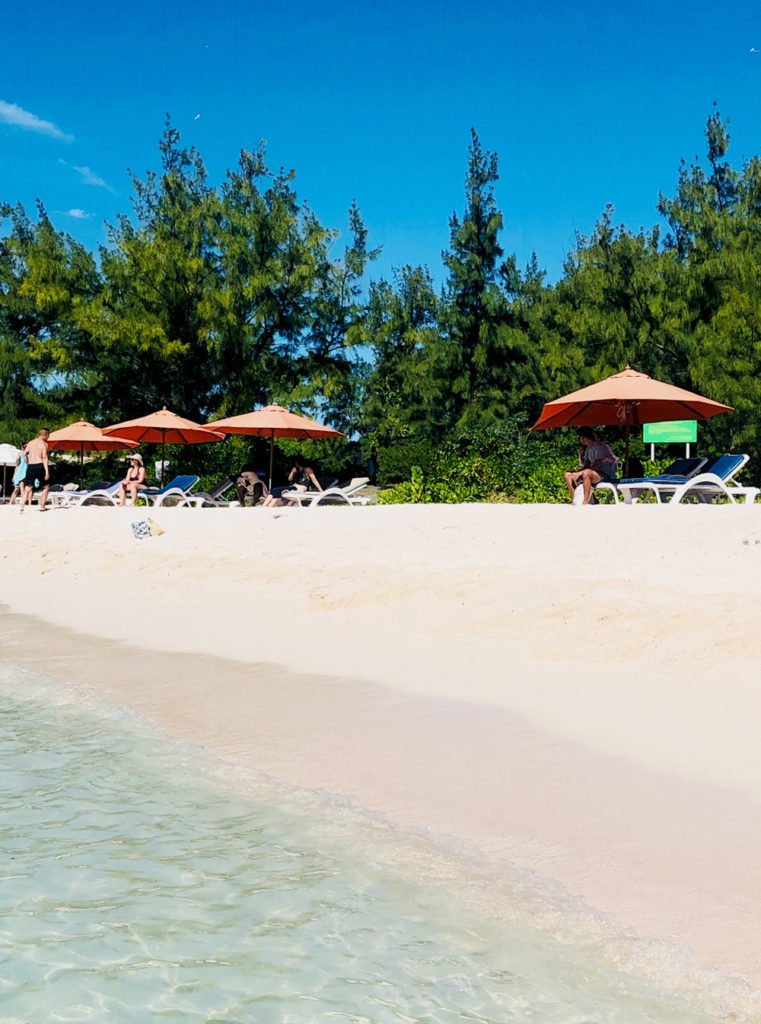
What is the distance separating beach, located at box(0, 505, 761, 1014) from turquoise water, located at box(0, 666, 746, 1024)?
297 millimetres

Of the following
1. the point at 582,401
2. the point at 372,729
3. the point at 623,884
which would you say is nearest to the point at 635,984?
the point at 623,884

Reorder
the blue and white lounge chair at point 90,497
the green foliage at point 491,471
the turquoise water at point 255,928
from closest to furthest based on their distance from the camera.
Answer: the turquoise water at point 255,928 → the green foliage at point 491,471 → the blue and white lounge chair at point 90,497

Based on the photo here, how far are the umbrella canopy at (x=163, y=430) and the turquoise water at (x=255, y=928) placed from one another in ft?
53.9

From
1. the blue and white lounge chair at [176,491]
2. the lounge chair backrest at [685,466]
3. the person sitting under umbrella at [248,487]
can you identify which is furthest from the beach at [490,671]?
the blue and white lounge chair at [176,491]

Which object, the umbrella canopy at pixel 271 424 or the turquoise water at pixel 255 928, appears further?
the umbrella canopy at pixel 271 424

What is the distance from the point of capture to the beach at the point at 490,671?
3523 mm

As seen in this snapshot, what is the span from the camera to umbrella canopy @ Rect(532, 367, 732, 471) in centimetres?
1438

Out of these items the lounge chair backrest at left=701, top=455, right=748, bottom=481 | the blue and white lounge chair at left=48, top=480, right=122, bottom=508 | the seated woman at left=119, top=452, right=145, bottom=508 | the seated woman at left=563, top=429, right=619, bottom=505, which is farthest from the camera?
the blue and white lounge chair at left=48, top=480, right=122, bottom=508

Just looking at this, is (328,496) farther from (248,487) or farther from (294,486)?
(248,487)

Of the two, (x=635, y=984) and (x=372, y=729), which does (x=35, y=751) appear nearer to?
(x=372, y=729)

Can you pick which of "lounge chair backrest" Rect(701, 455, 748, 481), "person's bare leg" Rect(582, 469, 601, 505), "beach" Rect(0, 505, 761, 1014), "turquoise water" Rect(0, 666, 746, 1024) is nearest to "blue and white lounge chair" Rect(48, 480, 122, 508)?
"beach" Rect(0, 505, 761, 1014)

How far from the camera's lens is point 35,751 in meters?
4.91

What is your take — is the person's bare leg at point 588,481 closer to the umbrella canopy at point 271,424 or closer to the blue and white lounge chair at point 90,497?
the umbrella canopy at point 271,424

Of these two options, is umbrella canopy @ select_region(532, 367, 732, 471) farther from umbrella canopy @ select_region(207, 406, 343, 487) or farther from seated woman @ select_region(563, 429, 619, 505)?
umbrella canopy @ select_region(207, 406, 343, 487)
